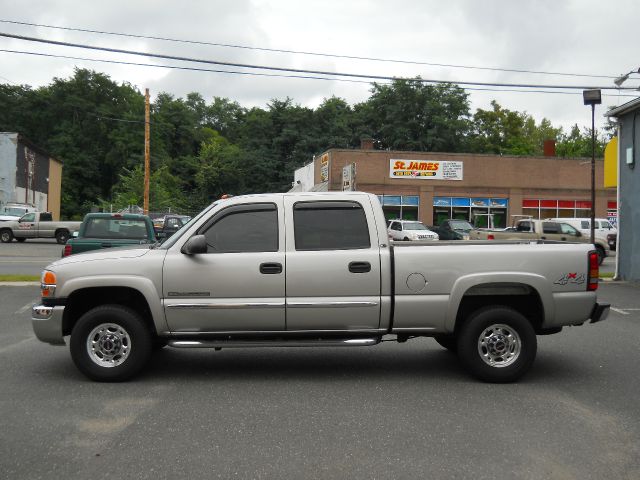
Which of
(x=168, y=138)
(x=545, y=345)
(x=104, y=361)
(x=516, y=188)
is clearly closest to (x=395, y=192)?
(x=516, y=188)

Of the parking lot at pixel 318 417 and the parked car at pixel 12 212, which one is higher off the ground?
the parked car at pixel 12 212

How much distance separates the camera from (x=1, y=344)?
8766 millimetres

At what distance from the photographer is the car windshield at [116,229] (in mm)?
13398

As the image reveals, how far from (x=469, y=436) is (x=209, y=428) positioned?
79.5 inches

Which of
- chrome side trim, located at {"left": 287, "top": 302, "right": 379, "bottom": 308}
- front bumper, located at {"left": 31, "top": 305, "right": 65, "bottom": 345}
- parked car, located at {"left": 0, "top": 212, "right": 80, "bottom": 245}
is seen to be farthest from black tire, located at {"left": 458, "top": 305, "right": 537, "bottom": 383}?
parked car, located at {"left": 0, "top": 212, "right": 80, "bottom": 245}

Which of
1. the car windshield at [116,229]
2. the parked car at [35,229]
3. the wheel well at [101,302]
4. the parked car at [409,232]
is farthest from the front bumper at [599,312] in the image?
the parked car at [35,229]

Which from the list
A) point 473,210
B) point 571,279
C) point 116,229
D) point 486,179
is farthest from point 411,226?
point 571,279

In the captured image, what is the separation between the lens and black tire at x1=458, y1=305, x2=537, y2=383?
6.79 m

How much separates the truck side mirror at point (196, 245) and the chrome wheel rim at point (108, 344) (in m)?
1.05

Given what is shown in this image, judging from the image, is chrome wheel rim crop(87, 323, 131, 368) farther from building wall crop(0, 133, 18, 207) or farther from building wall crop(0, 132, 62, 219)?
building wall crop(0, 133, 18, 207)

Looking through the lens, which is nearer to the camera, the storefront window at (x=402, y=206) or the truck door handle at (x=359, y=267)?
the truck door handle at (x=359, y=267)

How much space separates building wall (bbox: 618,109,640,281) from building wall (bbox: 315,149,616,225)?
27.6m

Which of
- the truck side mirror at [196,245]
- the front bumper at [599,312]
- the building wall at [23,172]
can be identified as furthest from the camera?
the building wall at [23,172]

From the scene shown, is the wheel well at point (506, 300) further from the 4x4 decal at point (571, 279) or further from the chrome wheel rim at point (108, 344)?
the chrome wheel rim at point (108, 344)
